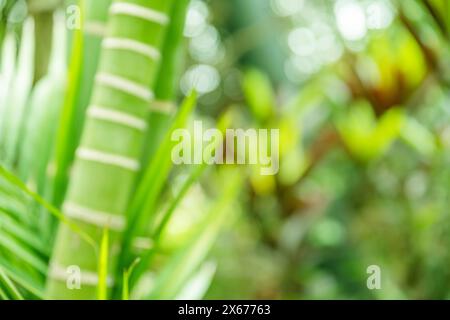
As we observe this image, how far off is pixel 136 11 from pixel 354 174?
0.68 meters

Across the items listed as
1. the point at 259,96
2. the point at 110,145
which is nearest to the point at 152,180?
the point at 110,145

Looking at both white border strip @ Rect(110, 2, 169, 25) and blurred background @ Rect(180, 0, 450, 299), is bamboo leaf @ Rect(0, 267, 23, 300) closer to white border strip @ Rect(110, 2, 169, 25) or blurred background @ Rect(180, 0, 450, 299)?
white border strip @ Rect(110, 2, 169, 25)

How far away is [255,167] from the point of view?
0.95m

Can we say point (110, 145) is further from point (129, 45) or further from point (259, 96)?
point (259, 96)

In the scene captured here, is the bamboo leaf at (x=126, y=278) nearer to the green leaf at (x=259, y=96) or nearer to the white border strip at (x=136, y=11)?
the white border strip at (x=136, y=11)

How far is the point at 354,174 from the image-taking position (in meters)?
1.04

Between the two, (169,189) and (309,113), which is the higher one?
(309,113)

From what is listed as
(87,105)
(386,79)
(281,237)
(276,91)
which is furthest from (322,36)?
(87,105)

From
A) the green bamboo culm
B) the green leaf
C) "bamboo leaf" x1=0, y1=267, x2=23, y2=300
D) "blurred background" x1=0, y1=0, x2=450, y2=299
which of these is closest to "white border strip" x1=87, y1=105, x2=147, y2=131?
the green bamboo culm

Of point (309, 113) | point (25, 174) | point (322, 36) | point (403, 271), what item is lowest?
point (403, 271)

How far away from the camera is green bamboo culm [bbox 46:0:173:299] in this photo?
1.35 ft

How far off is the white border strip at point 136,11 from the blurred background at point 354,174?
0.43 metres
